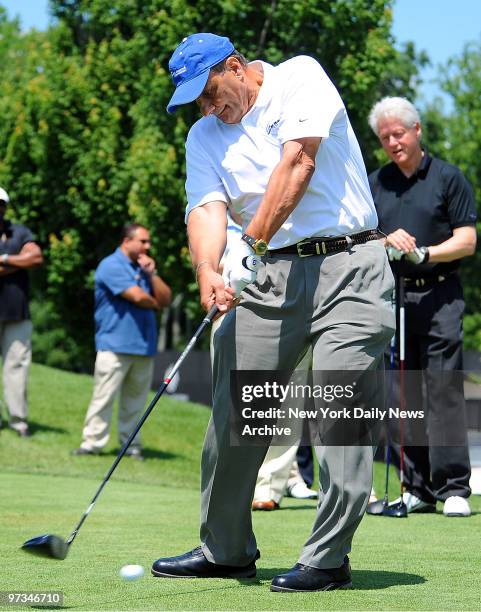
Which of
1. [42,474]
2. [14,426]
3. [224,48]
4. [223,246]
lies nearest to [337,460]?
[223,246]

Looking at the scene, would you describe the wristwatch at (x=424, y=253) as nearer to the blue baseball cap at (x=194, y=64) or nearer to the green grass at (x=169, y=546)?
the green grass at (x=169, y=546)

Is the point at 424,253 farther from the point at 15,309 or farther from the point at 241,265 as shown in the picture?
the point at 15,309

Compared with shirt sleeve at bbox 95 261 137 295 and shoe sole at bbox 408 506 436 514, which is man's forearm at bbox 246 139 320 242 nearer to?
shoe sole at bbox 408 506 436 514

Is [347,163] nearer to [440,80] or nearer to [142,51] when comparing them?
[142,51]

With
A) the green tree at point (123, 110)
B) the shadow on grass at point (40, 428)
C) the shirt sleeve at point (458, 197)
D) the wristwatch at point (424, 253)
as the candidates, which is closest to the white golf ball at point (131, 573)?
the wristwatch at point (424, 253)

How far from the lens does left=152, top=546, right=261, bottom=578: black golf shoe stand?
14.8 feet

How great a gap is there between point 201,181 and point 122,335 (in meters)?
6.87

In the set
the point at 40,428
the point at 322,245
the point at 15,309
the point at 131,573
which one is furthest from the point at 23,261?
the point at 131,573

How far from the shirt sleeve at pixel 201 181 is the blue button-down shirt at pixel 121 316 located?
6732 mm

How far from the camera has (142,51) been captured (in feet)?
76.3

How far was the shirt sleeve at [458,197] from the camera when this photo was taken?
7.06 metres

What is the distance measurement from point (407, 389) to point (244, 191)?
316 centimetres

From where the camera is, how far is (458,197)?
7066mm

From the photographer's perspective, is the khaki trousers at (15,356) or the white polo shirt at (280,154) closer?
the white polo shirt at (280,154)
